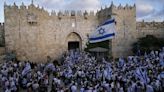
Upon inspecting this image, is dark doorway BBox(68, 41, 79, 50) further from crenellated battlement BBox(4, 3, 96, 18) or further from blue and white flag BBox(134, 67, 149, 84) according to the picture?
blue and white flag BBox(134, 67, 149, 84)

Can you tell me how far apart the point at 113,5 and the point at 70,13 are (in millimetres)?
4563

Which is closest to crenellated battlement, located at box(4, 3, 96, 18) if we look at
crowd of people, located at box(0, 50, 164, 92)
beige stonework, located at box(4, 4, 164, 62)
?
beige stonework, located at box(4, 4, 164, 62)

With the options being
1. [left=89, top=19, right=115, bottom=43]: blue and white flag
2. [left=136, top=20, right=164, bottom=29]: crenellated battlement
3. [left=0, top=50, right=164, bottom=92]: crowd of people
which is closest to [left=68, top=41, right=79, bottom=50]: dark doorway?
[left=136, top=20, right=164, bottom=29]: crenellated battlement

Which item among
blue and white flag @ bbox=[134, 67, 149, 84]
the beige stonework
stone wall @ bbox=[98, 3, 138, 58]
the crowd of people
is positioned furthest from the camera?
stone wall @ bbox=[98, 3, 138, 58]

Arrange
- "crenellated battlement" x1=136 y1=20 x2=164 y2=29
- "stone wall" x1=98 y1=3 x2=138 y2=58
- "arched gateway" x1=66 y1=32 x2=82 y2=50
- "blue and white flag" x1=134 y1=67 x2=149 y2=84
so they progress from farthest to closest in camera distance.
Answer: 1. "arched gateway" x1=66 y1=32 x2=82 y2=50
2. "crenellated battlement" x1=136 y1=20 x2=164 y2=29
3. "stone wall" x1=98 y1=3 x2=138 y2=58
4. "blue and white flag" x1=134 y1=67 x2=149 y2=84

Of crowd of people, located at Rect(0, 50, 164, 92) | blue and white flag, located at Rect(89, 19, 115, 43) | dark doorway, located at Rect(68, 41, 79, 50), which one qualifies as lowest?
crowd of people, located at Rect(0, 50, 164, 92)

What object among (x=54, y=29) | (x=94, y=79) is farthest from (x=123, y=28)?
(x=94, y=79)

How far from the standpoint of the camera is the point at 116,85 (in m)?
17.8

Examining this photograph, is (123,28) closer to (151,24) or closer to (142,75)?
(151,24)

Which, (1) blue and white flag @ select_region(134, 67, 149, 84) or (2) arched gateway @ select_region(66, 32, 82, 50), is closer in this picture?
(1) blue and white flag @ select_region(134, 67, 149, 84)

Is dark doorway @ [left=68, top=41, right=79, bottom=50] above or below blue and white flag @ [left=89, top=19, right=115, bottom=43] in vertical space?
below

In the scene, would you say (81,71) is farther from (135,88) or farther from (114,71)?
(135,88)

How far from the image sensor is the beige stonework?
37.2m

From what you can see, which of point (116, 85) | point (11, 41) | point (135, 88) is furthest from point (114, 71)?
point (11, 41)
